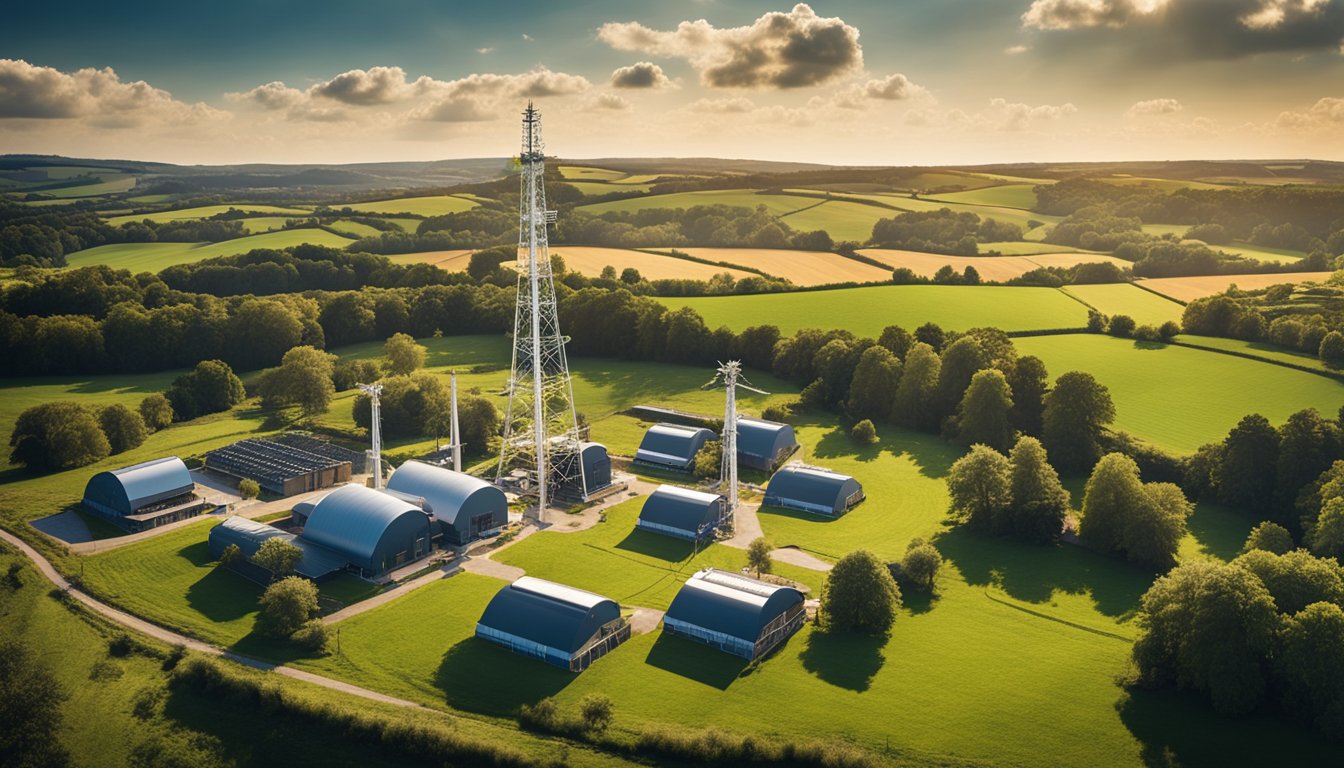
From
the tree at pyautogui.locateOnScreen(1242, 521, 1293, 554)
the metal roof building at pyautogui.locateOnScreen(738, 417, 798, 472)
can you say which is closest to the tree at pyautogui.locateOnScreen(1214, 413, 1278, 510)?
the tree at pyautogui.locateOnScreen(1242, 521, 1293, 554)

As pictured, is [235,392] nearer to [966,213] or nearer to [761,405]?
[761,405]

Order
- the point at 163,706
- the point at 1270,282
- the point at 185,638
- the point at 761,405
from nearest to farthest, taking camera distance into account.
→ 1. the point at 163,706
2. the point at 185,638
3. the point at 761,405
4. the point at 1270,282

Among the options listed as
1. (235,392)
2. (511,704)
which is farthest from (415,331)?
(511,704)

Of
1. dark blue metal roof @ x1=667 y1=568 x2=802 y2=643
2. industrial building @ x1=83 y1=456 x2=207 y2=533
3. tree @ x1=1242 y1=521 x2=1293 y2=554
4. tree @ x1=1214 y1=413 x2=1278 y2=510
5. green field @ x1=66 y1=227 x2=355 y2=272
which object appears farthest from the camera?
green field @ x1=66 y1=227 x2=355 y2=272

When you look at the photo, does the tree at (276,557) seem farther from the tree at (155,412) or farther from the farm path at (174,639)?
the tree at (155,412)

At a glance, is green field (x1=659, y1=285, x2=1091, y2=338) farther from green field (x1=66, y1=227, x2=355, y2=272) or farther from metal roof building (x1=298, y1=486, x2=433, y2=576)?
green field (x1=66, y1=227, x2=355, y2=272)

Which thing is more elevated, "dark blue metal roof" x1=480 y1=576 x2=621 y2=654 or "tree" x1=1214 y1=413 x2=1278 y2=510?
"tree" x1=1214 y1=413 x2=1278 y2=510
